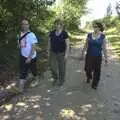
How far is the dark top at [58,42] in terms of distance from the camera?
11062 millimetres

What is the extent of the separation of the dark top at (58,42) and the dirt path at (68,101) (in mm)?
1063

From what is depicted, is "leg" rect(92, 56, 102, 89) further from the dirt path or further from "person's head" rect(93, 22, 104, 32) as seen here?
"person's head" rect(93, 22, 104, 32)

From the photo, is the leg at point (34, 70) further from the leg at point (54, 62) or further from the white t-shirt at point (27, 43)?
the leg at point (54, 62)

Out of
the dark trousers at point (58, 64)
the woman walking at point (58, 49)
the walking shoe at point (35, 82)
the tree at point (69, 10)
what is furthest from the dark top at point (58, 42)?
the tree at point (69, 10)

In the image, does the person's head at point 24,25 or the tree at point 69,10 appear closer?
the person's head at point 24,25

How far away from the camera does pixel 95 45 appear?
1134 cm

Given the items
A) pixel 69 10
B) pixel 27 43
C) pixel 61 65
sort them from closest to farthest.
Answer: pixel 27 43 → pixel 61 65 → pixel 69 10

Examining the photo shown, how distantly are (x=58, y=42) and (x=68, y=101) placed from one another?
1.62 metres

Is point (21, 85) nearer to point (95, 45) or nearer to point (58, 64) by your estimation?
point (58, 64)

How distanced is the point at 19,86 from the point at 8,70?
238 centimetres

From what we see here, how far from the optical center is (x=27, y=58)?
419 inches

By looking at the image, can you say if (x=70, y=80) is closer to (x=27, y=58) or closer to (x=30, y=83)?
(x=30, y=83)

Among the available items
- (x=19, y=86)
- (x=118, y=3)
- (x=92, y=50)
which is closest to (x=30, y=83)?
(x=19, y=86)

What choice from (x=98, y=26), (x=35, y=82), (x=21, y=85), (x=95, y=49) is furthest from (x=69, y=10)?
(x=21, y=85)
